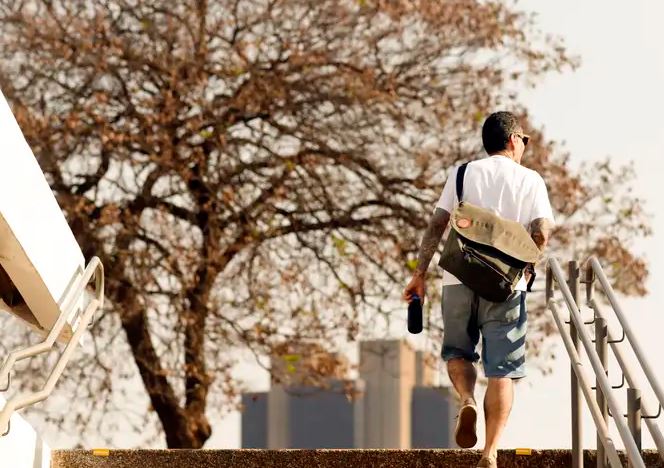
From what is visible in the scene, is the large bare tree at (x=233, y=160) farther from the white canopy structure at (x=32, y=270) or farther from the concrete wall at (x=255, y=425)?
the concrete wall at (x=255, y=425)

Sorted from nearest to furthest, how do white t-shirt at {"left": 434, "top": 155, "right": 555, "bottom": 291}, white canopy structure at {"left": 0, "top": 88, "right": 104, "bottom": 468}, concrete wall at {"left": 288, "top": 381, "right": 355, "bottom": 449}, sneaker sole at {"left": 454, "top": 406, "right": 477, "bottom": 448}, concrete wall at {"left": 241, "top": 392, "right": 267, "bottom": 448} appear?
white canopy structure at {"left": 0, "top": 88, "right": 104, "bottom": 468}, sneaker sole at {"left": 454, "top": 406, "right": 477, "bottom": 448}, white t-shirt at {"left": 434, "top": 155, "right": 555, "bottom": 291}, concrete wall at {"left": 288, "top": 381, "right": 355, "bottom": 449}, concrete wall at {"left": 241, "top": 392, "right": 267, "bottom": 448}

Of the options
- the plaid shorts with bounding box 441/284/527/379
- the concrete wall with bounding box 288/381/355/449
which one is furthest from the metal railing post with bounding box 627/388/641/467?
the concrete wall with bounding box 288/381/355/449

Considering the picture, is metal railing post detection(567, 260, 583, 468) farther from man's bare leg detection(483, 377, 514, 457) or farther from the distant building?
the distant building

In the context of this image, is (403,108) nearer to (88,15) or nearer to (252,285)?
(252,285)

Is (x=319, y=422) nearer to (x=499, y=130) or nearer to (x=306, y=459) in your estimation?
(x=306, y=459)

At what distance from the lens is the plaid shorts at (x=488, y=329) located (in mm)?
6359

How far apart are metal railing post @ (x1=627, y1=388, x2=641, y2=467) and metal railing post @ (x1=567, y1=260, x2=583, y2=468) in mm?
829

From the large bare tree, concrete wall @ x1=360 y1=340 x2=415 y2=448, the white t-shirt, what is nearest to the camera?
the white t-shirt

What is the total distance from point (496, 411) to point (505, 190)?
100cm

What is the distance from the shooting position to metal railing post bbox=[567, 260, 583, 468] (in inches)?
265

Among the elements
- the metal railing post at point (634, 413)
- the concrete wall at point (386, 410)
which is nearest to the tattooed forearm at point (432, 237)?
the metal railing post at point (634, 413)

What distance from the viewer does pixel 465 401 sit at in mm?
6293

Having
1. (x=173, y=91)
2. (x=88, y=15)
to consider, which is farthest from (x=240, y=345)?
(x=88, y=15)

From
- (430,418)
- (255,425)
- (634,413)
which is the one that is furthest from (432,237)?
(255,425)
